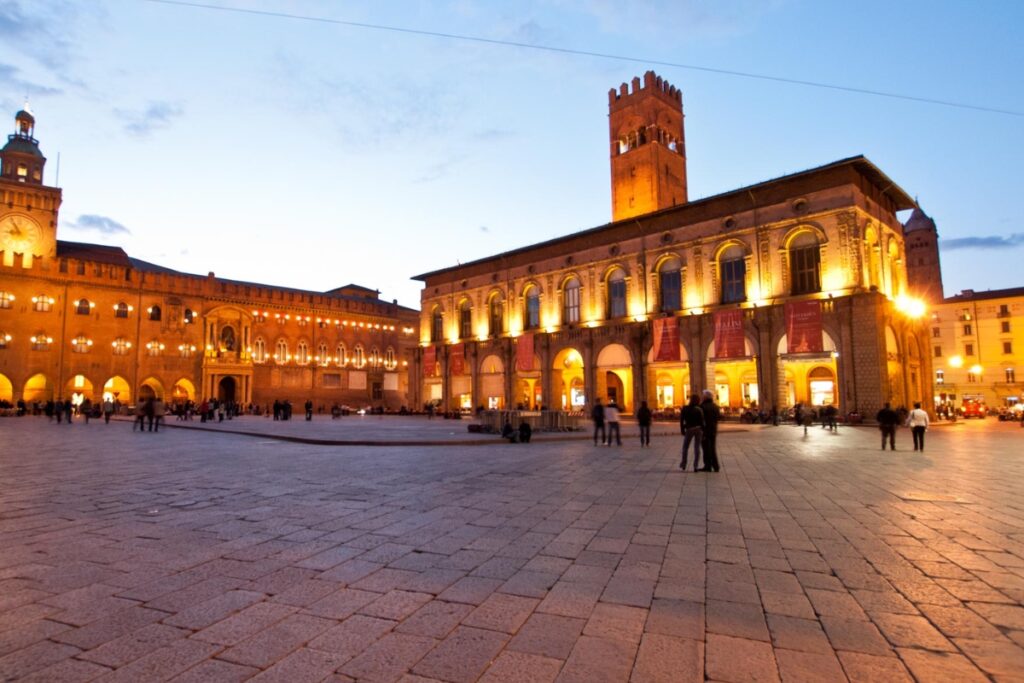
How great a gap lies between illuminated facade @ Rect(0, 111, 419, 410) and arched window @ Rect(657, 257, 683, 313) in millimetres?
36660

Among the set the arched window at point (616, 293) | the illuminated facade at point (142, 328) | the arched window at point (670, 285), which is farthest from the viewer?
the illuminated facade at point (142, 328)

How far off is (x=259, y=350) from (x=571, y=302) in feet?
104

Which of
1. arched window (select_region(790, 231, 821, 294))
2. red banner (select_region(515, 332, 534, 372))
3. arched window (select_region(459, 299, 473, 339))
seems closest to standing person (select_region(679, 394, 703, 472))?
arched window (select_region(790, 231, 821, 294))

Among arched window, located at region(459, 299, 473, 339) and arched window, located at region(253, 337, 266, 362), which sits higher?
arched window, located at region(459, 299, 473, 339)

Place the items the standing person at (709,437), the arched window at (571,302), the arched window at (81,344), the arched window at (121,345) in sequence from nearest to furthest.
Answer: the standing person at (709,437) → the arched window at (571,302) → the arched window at (81,344) → the arched window at (121,345)

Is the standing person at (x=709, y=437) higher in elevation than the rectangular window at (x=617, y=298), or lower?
lower

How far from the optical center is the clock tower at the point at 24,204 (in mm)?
44562

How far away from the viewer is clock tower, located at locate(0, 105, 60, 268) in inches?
1754

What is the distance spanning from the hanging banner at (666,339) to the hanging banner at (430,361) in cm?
2126

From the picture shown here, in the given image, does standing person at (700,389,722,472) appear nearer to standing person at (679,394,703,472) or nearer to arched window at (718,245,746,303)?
standing person at (679,394,703,472)

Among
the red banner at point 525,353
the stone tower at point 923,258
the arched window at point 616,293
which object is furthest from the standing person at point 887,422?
the stone tower at point 923,258

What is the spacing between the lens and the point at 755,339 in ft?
100

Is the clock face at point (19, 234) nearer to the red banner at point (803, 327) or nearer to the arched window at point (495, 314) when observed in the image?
the arched window at point (495, 314)

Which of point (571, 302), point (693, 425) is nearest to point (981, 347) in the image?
point (571, 302)
